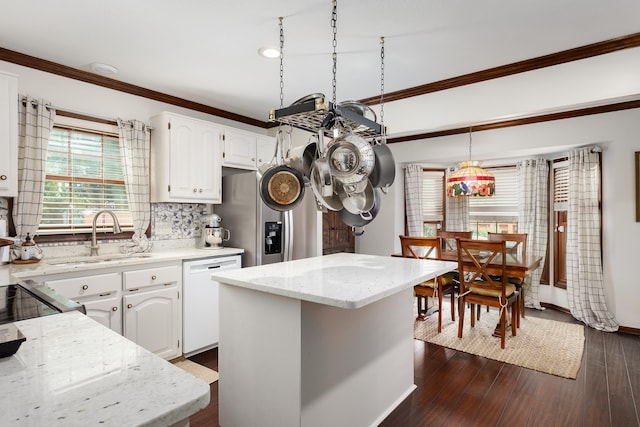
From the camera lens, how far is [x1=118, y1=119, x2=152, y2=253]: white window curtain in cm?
322

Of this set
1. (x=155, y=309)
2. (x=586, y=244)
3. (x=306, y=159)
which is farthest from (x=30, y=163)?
(x=586, y=244)

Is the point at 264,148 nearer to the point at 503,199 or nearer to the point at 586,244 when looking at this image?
the point at 503,199

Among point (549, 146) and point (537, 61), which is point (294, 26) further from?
point (549, 146)

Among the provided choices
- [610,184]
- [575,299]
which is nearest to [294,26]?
[610,184]

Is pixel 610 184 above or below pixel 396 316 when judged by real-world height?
above

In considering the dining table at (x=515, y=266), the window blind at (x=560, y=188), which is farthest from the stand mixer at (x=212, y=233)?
the window blind at (x=560, y=188)

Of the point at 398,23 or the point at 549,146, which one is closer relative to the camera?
the point at 398,23

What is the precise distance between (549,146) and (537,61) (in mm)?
1762

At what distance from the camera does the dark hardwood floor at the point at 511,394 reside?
2.19 m

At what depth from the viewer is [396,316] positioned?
2359 millimetres

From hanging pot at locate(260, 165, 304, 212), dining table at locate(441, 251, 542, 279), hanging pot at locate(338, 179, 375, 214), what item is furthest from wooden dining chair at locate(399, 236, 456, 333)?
hanging pot at locate(260, 165, 304, 212)

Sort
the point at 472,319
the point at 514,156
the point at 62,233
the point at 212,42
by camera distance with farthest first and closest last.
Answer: the point at 514,156 → the point at 472,319 → the point at 62,233 → the point at 212,42

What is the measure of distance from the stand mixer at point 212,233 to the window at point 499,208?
12.7 ft

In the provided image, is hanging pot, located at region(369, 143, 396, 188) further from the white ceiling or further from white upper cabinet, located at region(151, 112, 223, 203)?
white upper cabinet, located at region(151, 112, 223, 203)
